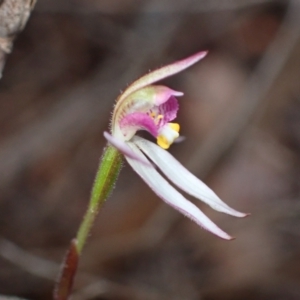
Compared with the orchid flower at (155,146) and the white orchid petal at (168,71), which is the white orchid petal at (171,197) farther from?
the white orchid petal at (168,71)

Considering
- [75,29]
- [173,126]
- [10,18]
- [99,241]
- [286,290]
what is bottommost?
[286,290]

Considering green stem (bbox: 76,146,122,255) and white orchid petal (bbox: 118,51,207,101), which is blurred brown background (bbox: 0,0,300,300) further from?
white orchid petal (bbox: 118,51,207,101)

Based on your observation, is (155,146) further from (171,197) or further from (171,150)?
(171,150)

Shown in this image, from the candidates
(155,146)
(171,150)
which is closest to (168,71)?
(155,146)

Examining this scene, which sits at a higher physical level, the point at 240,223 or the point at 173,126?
the point at 173,126

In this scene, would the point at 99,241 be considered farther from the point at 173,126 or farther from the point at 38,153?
the point at 173,126

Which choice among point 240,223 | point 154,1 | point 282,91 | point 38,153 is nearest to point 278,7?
point 282,91

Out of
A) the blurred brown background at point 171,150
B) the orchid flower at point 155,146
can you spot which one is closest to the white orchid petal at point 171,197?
the orchid flower at point 155,146
